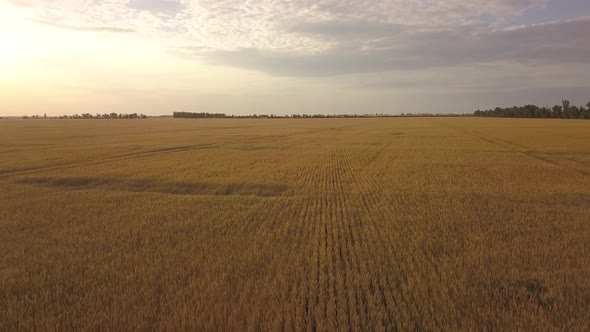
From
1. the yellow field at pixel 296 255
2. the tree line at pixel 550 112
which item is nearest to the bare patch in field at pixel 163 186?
the yellow field at pixel 296 255

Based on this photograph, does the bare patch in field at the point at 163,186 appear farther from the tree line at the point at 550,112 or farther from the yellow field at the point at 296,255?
the tree line at the point at 550,112

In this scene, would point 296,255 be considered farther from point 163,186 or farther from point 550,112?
point 550,112

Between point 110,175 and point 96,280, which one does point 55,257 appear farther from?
point 110,175

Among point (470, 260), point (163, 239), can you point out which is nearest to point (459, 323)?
point (470, 260)

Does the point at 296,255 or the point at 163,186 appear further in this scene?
the point at 163,186

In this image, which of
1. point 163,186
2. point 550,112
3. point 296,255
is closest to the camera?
point 296,255

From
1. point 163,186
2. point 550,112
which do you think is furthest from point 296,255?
point 550,112

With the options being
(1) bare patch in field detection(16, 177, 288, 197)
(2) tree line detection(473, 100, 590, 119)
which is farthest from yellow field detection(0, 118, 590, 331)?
(2) tree line detection(473, 100, 590, 119)

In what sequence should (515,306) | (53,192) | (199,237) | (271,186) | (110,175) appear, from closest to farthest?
(515,306), (199,237), (53,192), (271,186), (110,175)
